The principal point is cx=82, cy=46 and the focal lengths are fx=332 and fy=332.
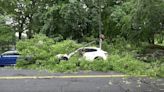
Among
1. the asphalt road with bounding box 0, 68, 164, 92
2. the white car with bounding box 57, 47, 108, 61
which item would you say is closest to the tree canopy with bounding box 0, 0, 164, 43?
the white car with bounding box 57, 47, 108, 61

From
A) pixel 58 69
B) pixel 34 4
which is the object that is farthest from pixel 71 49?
pixel 34 4

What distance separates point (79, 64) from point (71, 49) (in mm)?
3535

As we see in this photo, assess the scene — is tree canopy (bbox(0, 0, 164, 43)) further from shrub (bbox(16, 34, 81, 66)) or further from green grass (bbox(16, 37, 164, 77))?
green grass (bbox(16, 37, 164, 77))

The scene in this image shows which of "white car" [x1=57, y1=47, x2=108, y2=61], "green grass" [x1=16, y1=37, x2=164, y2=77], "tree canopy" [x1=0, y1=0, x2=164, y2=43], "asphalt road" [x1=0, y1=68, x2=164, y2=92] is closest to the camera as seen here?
"asphalt road" [x1=0, y1=68, x2=164, y2=92]

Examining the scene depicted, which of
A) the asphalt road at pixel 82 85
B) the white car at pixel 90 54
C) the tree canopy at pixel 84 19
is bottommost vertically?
the asphalt road at pixel 82 85

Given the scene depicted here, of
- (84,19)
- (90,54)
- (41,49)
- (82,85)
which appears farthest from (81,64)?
(84,19)

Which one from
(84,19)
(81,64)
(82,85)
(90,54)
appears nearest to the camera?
(82,85)

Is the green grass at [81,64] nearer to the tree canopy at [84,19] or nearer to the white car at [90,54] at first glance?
the white car at [90,54]

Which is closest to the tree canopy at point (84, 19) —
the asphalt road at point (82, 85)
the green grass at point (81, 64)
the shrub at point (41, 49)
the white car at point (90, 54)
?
Answer: the white car at point (90, 54)

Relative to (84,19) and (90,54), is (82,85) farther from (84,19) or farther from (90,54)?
(84,19)

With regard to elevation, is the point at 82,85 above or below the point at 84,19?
below

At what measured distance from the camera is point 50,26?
3020cm

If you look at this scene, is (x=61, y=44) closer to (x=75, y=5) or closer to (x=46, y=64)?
(x=46, y=64)

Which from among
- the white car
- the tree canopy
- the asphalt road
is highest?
the tree canopy
